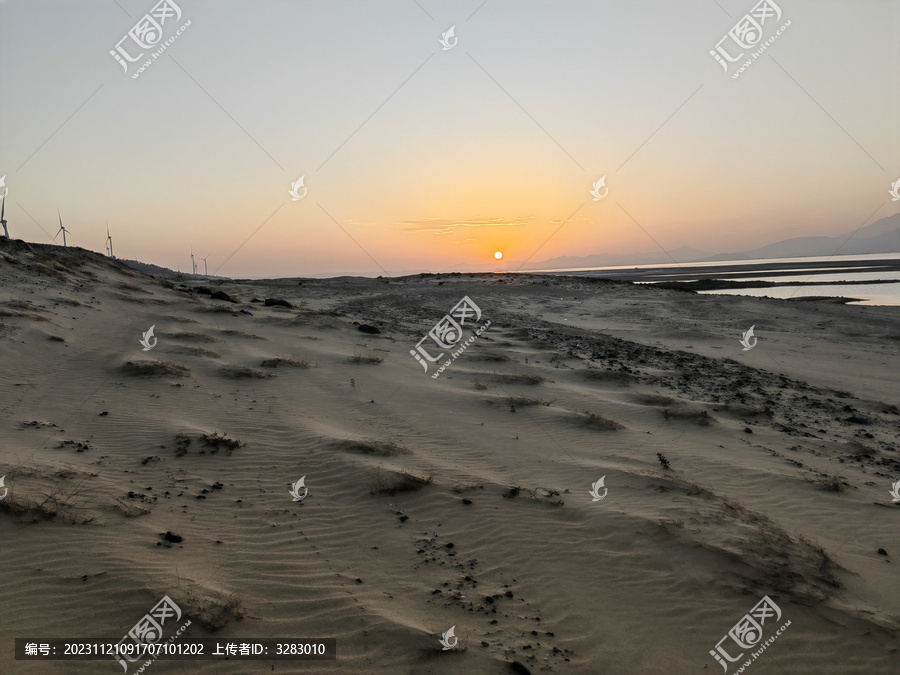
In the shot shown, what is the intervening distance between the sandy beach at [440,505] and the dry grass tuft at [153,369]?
66 millimetres

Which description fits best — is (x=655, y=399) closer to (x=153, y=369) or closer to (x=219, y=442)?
(x=219, y=442)

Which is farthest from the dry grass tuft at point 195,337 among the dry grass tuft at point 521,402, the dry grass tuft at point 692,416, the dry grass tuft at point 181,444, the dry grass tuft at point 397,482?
the dry grass tuft at point 692,416

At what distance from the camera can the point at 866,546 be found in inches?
325

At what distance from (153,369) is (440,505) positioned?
1053cm

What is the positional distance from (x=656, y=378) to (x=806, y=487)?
338 inches

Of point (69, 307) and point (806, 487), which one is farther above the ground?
point (69, 307)

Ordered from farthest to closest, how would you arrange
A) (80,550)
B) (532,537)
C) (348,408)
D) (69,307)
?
(69,307)
(348,408)
(532,537)
(80,550)

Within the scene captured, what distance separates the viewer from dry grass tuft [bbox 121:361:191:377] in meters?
14.7

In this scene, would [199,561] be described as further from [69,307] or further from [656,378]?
[69,307]

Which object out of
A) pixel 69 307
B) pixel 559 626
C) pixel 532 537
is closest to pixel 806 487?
pixel 532 537

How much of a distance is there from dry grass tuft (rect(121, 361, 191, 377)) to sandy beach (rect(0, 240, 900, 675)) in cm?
7

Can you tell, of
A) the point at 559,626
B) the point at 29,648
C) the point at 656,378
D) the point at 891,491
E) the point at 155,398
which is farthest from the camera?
the point at 656,378

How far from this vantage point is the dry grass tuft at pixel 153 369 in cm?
1472

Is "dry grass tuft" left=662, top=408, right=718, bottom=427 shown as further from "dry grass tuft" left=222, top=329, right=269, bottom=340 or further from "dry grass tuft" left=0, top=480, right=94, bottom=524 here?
"dry grass tuft" left=222, top=329, right=269, bottom=340
